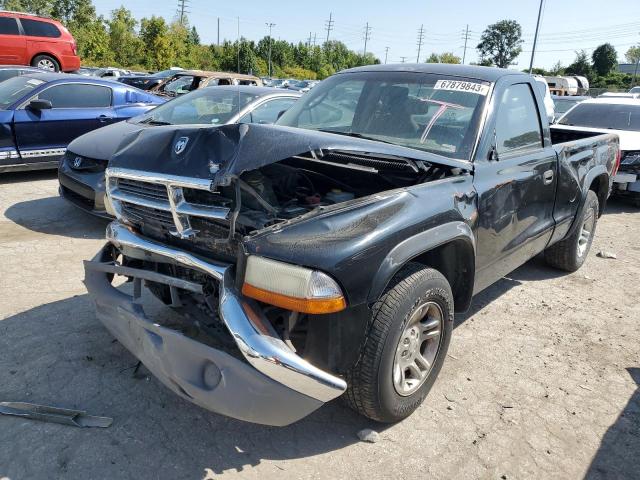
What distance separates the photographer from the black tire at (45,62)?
579 inches

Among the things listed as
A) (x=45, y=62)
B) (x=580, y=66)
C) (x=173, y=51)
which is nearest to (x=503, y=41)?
(x=580, y=66)

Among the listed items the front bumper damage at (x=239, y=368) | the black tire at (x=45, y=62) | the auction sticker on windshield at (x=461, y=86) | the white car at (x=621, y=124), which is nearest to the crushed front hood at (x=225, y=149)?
the front bumper damage at (x=239, y=368)

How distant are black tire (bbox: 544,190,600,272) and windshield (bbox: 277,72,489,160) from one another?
2.13m

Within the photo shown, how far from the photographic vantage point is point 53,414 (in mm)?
2693

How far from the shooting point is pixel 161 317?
9.84 feet

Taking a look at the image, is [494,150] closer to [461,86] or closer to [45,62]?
[461,86]

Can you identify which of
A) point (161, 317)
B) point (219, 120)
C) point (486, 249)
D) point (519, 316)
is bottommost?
point (519, 316)

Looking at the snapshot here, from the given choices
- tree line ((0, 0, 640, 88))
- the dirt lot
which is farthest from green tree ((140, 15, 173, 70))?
the dirt lot

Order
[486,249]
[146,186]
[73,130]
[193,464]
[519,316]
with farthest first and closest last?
[73,130], [519,316], [486,249], [146,186], [193,464]

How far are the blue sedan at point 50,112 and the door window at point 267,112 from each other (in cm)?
287

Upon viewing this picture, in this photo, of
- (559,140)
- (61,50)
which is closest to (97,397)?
(559,140)

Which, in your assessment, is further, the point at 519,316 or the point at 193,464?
the point at 519,316

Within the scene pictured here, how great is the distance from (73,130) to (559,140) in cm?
666

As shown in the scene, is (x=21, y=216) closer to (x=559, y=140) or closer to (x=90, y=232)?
(x=90, y=232)
